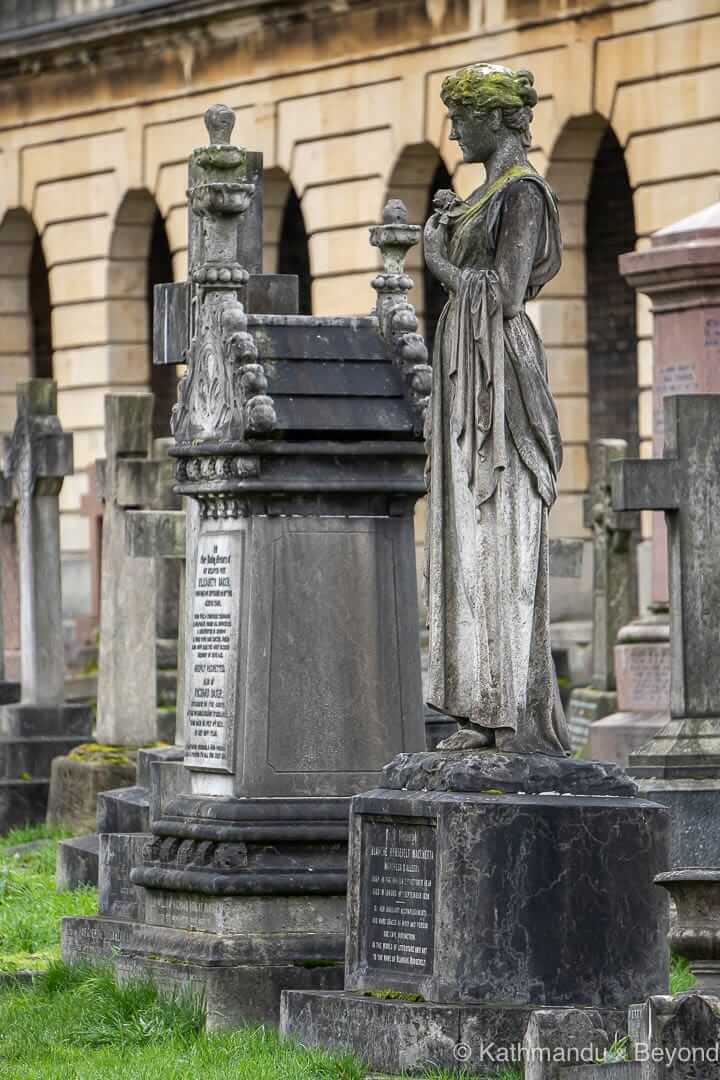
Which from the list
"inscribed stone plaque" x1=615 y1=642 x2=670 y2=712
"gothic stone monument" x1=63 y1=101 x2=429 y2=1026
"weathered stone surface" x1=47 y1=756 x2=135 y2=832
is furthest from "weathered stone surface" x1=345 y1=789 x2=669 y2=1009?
"weathered stone surface" x1=47 y1=756 x2=135 y2=832

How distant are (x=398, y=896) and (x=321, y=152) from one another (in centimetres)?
2152

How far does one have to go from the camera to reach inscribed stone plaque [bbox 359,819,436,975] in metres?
11.7

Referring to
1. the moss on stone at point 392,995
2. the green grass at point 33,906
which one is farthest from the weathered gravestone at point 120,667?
the moss on stone at point 392,995

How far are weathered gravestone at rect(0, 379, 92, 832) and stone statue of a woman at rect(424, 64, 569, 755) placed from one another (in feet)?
29.1

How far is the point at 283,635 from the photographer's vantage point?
44.3ft

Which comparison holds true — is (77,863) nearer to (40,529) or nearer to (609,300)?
(40,529)

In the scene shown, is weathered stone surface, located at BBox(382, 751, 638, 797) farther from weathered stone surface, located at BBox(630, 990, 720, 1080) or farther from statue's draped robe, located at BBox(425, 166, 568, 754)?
weathered stone surface, located at BBox(630, 990, 720, 1080)

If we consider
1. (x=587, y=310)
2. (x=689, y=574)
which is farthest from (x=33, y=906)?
(x=587, y=310)

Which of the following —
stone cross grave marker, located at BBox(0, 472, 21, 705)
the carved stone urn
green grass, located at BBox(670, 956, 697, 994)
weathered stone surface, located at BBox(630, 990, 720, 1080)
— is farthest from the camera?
stone cross grave marker, located at BBox(0, 472, 21, 705)

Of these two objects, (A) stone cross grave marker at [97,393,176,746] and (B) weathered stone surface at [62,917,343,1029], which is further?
(A) stone cross grave marker at [97,393,176,746]

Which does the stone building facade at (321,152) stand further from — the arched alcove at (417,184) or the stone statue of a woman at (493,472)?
the stone statue of a woman at (493,472)

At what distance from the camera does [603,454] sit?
72.7 ft

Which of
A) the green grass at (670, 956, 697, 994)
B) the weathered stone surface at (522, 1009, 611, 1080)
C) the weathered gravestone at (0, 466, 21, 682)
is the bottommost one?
the weathered stone surface at (522, 1009, 611, 1080)

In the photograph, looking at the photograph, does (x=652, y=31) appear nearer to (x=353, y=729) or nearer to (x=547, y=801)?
(x=353, y=729)
